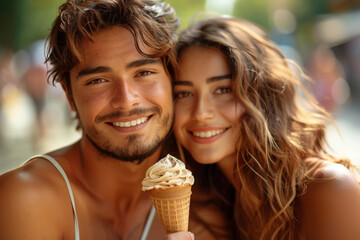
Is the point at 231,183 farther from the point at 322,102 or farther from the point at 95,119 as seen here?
the point at 322,102

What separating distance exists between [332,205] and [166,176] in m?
1.24

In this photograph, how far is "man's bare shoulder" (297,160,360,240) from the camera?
2635 millimetres

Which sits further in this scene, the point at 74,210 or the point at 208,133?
the point at 208,133

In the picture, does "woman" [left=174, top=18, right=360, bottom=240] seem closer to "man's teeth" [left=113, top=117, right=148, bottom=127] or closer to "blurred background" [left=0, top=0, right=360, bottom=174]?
"man's teeth" [left=113, top=117, right=148, bottom=127]

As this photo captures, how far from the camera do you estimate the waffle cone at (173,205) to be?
2500mm

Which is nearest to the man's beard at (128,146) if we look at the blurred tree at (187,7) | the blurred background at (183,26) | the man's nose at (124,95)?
the man's nose at (124,95)

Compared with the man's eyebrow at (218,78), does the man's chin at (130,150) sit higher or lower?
lower

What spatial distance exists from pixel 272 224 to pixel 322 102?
25.4 ft

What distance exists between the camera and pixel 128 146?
119 inches

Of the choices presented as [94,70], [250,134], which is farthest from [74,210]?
[250,134]

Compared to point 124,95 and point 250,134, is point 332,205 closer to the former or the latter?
point 250,134

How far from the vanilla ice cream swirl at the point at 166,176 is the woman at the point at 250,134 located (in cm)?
61

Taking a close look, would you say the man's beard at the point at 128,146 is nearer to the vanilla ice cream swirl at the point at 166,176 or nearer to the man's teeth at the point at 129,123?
the man's teeth at the point at 129,123

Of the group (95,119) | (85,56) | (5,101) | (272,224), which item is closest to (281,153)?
(272,224)
